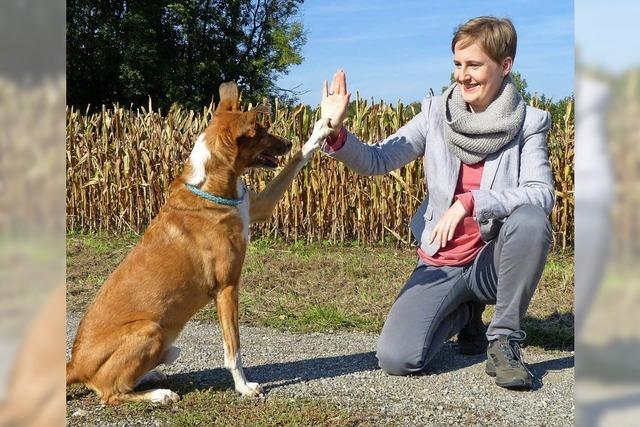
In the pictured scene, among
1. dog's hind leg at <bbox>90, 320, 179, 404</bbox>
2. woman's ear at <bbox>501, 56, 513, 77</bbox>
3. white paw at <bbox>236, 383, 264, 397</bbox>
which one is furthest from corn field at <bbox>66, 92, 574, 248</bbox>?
dog's hind leg at <bbox>90, 320, 179, 404</bbox>

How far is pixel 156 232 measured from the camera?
3.94m

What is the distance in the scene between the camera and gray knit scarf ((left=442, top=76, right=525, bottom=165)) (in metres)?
4.16

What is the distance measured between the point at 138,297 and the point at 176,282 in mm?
209

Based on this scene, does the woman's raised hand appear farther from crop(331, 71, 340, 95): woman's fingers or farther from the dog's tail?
the dog's tail

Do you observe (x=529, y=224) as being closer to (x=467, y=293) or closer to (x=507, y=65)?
(x=467, y=293)

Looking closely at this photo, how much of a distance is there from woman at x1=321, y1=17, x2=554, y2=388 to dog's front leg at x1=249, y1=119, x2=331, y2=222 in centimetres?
10

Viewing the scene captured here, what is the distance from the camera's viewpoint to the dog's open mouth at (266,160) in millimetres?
4078

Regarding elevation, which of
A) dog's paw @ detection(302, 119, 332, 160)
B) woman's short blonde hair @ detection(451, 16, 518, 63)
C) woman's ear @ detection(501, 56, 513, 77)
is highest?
woman's short blonde hair @ detection(451, 16, 518, 63)

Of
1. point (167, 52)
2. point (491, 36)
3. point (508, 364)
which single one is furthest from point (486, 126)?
point (167, 52)

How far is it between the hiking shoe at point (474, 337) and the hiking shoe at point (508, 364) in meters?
0.51

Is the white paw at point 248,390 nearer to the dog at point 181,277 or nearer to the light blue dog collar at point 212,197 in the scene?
the dog at point 181,277

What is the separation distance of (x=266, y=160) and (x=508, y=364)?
5.95 feet
